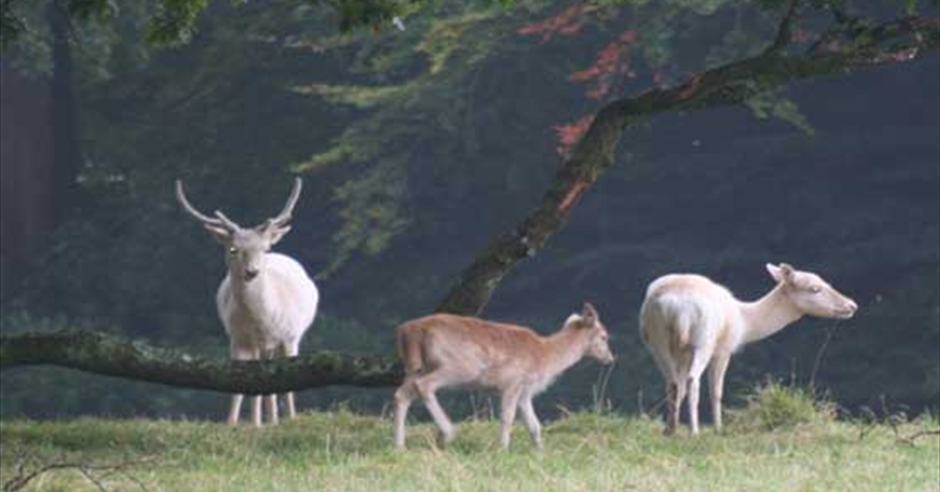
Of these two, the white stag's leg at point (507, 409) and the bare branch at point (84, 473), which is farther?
the white stag's leg at point (507, 409)

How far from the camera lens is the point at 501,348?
12.5m

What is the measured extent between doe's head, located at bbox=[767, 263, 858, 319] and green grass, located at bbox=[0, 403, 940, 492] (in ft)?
2.59

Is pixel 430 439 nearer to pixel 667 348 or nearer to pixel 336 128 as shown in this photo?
pixel 667 348

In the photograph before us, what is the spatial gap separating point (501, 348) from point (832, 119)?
13223mm

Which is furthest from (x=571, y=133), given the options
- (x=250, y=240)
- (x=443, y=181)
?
(x=250, y=240)

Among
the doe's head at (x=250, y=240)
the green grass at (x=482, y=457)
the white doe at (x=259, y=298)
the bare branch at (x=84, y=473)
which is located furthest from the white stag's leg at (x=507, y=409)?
the doe's head at (x=250, y=240)

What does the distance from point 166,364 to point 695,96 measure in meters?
3.00

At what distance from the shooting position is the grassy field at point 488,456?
35.3ft

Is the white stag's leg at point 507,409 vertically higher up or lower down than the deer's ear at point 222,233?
lower down

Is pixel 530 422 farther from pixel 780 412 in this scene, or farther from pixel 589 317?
pixel 780 412

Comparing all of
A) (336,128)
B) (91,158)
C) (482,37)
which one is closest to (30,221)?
(91,158)

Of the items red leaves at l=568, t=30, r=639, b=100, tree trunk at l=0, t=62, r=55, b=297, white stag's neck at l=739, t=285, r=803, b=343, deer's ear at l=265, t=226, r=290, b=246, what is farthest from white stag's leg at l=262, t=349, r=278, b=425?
tree trunk at l=0, t=62, r=55, b=297

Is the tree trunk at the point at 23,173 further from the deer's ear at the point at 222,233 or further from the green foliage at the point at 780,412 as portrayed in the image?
the green foliage at the point at 780,412

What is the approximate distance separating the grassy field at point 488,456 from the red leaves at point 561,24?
8.14 m
